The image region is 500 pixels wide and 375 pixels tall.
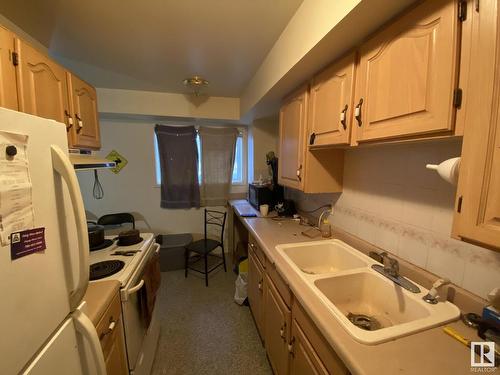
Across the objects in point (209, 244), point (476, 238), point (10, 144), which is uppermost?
point (10, 144)

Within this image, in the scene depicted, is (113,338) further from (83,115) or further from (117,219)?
(117,219)

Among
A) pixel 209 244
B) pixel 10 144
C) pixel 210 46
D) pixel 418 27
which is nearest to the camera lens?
pixel 10 144

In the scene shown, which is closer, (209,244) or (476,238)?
(476,238)

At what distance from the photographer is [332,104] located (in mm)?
1273

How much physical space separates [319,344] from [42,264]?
0.96 metres

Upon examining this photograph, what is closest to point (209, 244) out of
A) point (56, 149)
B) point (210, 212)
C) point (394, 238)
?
point (210, 212)

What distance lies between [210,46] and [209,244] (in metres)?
2.08

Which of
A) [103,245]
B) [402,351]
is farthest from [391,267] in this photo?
[103,245]

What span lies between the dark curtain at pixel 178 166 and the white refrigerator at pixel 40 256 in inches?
97.8

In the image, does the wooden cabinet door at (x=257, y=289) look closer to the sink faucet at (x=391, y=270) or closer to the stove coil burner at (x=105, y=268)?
the sink faucet at (x=391, y=270)

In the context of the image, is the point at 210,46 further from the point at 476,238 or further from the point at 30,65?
the point at 476,238

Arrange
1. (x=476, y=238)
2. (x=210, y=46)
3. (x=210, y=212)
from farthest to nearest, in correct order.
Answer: (x=210, y=212), (x=210, y=46), (x=476, y=238)

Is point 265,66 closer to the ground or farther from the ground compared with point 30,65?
farther from the ground

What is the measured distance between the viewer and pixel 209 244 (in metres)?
2.74
